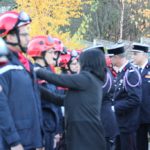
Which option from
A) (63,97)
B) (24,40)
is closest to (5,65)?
(24,40)

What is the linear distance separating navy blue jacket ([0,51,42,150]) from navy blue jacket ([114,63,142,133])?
371 centimetres

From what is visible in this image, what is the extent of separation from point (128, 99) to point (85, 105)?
2.90 m

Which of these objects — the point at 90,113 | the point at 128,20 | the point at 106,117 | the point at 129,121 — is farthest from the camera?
the point at 128,20

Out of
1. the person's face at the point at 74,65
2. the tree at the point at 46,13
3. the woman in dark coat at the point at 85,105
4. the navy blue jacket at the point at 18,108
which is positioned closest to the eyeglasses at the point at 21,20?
the navy blue jacket at the point at 18,108

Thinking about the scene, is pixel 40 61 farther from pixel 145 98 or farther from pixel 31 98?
pixel 145 98

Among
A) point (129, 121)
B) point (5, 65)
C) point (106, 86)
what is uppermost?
point (5, 65)

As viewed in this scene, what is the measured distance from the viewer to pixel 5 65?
16.6ft

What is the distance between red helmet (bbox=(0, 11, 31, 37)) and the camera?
5.30 meters

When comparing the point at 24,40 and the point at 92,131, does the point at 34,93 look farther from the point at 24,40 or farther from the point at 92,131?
the point at 92,131

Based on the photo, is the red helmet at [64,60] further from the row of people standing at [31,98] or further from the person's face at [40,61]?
the row of people standing at [31,98]

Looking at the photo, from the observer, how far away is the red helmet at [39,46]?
21.7ft

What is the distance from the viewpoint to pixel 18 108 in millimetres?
5109

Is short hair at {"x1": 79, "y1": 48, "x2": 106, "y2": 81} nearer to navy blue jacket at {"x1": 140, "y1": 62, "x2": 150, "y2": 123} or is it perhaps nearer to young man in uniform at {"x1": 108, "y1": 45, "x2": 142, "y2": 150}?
young man in uniform at {"x1": 108, "y1": 45, "x2": 142, "y2": 150}

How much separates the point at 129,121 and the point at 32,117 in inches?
161
